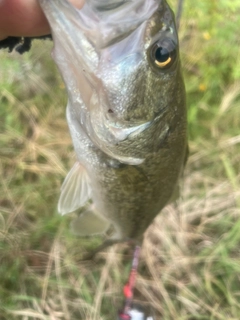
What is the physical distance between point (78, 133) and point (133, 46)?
34cm

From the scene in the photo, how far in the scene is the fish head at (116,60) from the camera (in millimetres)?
935

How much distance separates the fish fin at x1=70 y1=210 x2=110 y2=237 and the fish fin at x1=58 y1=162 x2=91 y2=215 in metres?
0.24

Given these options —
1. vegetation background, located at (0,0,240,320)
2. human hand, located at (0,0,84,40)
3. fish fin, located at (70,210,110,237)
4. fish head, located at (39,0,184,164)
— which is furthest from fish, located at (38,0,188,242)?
vegetation background, located at (0,0,240,320)

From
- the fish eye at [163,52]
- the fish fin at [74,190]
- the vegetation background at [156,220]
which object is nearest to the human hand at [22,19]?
the fish eye at [163,52]

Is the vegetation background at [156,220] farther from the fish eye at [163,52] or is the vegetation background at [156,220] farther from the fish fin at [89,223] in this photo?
the fish eye at [163,52]

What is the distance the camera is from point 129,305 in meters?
1.85

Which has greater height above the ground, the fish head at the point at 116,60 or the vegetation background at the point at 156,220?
the fish head at the point at 116,60

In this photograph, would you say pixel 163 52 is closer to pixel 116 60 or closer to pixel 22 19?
pixel 116 60

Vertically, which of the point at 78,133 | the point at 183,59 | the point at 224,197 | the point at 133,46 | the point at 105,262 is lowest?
the point at 224,197

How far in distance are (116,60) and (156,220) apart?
1.38 meters

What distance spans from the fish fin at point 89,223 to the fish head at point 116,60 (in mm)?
574

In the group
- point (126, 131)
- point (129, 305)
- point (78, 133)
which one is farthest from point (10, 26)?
point (129, 305)

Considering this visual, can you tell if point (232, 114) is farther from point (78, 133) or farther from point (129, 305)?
point (78, 133)

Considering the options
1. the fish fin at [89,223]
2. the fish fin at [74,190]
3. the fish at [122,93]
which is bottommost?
the fish fin at [89,223]
